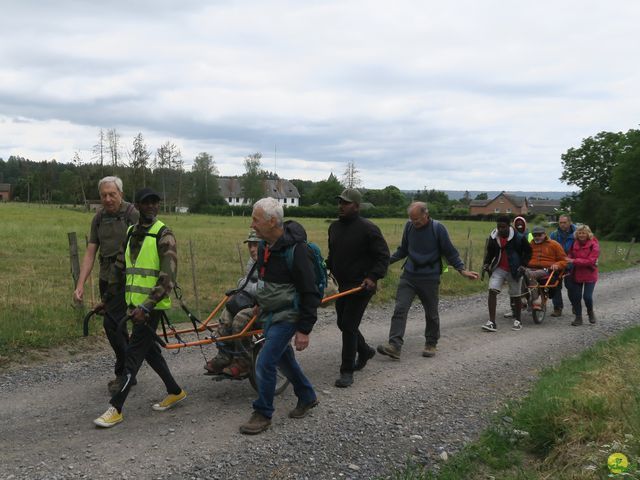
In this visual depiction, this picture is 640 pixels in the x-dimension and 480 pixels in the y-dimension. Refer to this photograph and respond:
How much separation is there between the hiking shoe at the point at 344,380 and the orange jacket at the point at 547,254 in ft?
19.1

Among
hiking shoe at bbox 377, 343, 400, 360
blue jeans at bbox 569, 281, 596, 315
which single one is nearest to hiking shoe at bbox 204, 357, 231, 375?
hiking shoe at bbox 377, 343, 400, 360

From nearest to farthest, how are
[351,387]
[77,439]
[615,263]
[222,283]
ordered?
1. [77,439]
2. [351,387]
3. [222,283]
4. [615,263]

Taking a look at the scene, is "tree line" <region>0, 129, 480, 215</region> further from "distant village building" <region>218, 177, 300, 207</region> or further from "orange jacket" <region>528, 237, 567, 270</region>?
"orange jacket" <region>528, 237, 567, 270</region>

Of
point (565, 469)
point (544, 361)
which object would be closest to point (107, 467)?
point (565, 469)

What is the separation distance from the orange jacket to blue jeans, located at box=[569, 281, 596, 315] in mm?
441

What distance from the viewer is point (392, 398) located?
19.6 ft

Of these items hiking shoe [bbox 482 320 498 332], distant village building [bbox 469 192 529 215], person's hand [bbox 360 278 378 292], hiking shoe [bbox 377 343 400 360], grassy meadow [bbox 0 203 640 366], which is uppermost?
distant village building [bbox 469 192 529 215]

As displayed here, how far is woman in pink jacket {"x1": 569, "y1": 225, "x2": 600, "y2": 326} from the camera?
10422mm

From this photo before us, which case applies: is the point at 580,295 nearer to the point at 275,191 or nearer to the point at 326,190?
the point at 326,190

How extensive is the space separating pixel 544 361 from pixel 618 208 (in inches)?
2082

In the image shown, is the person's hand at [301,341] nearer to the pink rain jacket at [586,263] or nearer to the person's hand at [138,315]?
the person's hand at [138,315]

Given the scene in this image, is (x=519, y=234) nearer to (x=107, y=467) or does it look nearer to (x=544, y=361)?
(x=544, y=361)

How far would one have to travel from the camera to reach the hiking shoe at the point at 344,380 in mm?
6305

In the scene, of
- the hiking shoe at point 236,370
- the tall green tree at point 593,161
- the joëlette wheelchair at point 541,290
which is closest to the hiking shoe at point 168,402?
the hiking shoe at point 236,370
